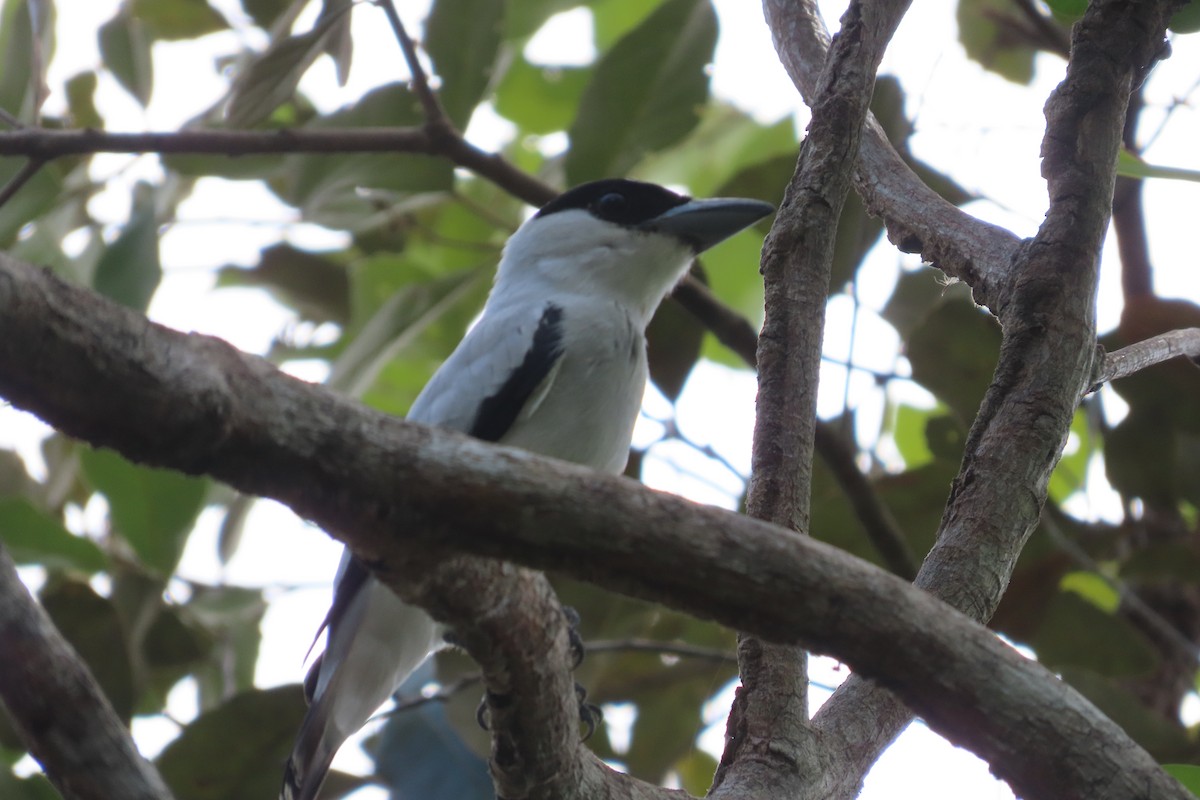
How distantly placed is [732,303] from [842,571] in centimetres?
411

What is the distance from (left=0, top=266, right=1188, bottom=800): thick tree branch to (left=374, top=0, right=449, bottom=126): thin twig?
2.44 m

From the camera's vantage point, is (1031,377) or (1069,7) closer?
(1031,377)

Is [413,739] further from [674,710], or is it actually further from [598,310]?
[598,310]

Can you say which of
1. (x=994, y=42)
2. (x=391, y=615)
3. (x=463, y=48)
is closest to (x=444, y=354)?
(x=463, y=48)

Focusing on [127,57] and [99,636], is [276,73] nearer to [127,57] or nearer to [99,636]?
[127,57]

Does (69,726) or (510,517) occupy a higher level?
(510,517)

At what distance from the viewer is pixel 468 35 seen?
160 inches

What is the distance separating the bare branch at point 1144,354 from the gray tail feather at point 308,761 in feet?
6.50

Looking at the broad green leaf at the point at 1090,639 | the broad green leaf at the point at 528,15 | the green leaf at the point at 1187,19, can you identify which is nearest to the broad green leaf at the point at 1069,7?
the green leaf at the point at 1187,19

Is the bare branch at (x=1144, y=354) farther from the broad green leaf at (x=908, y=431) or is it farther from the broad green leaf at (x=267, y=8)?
the broad green leaf at (x=267, y=8)

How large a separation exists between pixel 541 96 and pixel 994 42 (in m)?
1.91

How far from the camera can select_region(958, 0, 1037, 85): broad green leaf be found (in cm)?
494

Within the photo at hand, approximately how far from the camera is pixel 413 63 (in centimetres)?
358

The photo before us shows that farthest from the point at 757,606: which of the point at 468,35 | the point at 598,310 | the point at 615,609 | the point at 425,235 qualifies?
the point at 425,235
